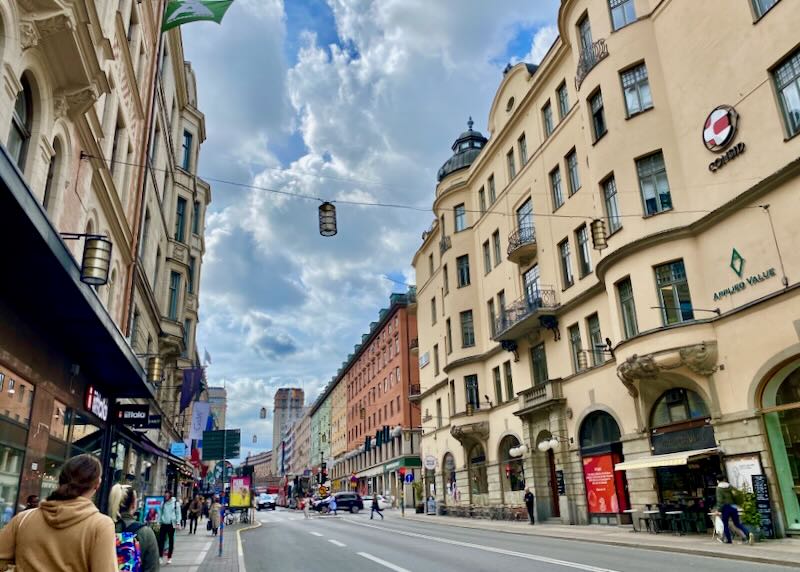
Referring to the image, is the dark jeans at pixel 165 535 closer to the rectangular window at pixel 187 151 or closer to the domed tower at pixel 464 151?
the rectangular window at pixel 187 151

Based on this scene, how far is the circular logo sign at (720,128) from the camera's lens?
17984mm

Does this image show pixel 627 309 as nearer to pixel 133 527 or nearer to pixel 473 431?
pixel 473 431

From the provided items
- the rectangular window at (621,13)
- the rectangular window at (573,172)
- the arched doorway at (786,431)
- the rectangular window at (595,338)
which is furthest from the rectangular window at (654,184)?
the arched doorway at (786,431)

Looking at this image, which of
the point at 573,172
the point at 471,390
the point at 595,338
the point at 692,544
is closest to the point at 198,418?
the point at 471,390

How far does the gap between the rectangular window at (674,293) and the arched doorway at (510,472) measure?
554 inches

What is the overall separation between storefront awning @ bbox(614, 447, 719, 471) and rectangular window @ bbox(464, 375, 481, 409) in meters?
17.4

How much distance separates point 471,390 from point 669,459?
20039mm

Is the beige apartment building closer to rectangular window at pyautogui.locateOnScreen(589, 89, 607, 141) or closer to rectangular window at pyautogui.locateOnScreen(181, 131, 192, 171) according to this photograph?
rectangular window at pyautogui.locateOnScreen(589, 89, 607, 141)

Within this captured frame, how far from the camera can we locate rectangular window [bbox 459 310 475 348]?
38.9 m

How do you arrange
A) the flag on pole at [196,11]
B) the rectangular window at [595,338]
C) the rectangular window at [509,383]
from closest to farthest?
the flag on pole at [196,11] < the rectangular window at [595,338] < the rectangular window at [509,383]

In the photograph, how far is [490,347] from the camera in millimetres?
36906

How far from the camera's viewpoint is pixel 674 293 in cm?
1977

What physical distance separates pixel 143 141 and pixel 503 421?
901 inches

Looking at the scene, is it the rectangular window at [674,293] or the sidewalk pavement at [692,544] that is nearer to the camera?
the sidewalk pavement at [692,544]
